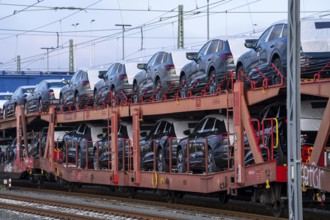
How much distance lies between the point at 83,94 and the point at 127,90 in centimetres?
334

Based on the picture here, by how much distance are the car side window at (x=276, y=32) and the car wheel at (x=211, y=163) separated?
356 cm

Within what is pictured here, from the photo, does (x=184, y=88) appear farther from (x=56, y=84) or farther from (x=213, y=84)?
(x=56, y=84)

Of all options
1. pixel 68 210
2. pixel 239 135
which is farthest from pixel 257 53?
pixel 68 210

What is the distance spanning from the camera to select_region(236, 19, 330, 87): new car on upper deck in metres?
14.7

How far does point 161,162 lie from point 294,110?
11.7 meters

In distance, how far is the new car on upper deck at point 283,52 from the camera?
1466 cm

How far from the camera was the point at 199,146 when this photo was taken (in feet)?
61.2

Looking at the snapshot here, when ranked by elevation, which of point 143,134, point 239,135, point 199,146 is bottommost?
point 199,146

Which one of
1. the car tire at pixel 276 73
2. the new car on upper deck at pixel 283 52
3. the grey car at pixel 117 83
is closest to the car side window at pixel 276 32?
the new car on upper deck at pixel 283 52

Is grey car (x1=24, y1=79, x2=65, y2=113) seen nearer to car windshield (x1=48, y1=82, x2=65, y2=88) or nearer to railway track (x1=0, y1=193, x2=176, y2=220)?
car windshield (x1=48, y1=82, x2=65, y2=88)

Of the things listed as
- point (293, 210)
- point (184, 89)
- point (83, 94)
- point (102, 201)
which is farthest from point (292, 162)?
point (83, 94)

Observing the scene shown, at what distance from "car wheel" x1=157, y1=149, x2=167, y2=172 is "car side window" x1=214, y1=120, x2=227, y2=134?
300 cm

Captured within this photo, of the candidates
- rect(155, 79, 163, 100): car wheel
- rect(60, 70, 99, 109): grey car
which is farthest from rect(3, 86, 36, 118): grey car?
rect(155, 79, 163, 100): car wheel

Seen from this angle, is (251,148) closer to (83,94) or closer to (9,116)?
(83,94)
